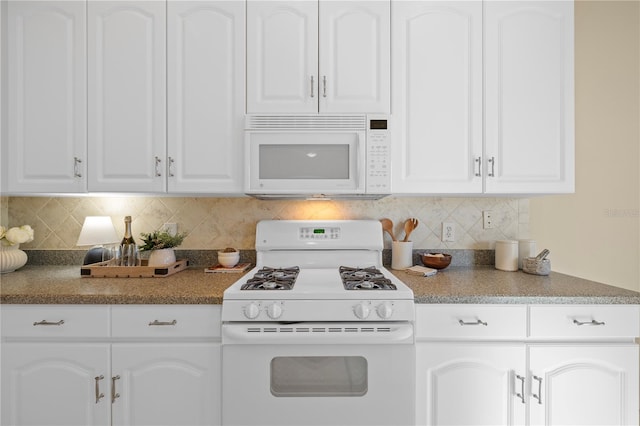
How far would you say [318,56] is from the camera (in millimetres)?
1711

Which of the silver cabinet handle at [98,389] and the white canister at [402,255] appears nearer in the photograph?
the silver cabinet handle at [98,389]

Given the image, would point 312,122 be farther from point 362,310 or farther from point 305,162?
point 362,310

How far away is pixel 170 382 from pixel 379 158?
1373mm

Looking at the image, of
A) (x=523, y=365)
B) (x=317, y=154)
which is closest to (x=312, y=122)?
(x=317, y=154)

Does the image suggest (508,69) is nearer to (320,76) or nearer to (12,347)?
(320,76)

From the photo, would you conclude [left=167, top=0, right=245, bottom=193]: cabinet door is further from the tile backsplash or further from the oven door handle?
the oven door handle

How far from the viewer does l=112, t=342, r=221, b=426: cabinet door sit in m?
1.40

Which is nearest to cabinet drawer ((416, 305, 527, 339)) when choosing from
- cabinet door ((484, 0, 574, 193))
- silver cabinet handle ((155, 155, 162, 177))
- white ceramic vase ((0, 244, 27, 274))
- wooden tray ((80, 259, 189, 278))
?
cabinet door ((484, 0, 574, 193))

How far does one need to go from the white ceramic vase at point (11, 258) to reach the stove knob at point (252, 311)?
1452 millimetres

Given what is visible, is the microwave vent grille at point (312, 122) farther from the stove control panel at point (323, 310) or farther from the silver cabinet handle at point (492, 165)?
the stove control panel at point (323, 310)

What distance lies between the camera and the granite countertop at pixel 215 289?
1.39 meters

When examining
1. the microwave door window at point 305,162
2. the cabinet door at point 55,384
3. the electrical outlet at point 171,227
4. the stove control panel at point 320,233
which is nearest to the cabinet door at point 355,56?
the microwave door window at point 305,162

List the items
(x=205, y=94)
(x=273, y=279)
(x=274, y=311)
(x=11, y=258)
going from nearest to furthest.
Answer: (x=274, y=311)
(x=273, y=279)
(x=205, y=94)
(x=11, y=258)

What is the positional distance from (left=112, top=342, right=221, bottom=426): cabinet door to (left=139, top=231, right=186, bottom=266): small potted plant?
494 millimetres
